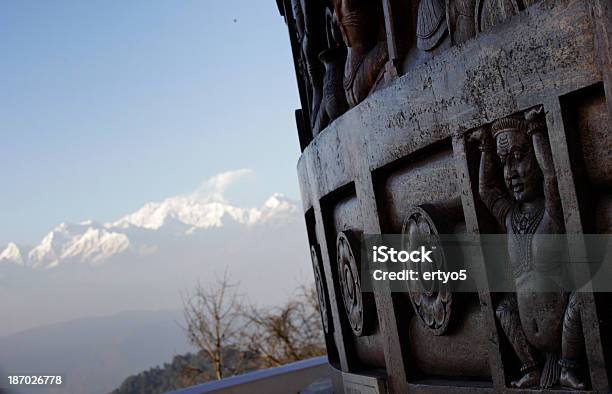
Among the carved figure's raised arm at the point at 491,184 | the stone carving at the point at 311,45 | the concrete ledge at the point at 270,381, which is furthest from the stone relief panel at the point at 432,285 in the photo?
the concrete ledge at the point at 270,381

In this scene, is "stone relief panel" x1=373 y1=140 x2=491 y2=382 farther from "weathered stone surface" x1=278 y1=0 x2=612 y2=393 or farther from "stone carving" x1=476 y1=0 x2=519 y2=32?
"stone carving" x1=476 y1=0 x2=519 y2=32

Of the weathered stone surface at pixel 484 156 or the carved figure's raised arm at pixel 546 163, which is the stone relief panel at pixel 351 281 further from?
the carved figure's raised arm at pixel 546 163

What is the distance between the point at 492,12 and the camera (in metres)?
2.12

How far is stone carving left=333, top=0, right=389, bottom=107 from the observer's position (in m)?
2.71

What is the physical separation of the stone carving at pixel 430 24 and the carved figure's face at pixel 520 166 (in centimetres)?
48

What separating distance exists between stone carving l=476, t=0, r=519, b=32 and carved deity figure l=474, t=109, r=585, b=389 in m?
0.29

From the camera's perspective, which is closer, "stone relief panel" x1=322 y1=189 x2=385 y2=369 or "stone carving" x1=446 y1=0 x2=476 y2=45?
"stone carving" x1=446 y1=0 x2=476 y2=45

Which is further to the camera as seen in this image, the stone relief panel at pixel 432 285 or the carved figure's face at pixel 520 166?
the stone relief panel at pixel 432 285

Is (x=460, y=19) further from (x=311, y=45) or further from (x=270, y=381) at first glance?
(x=270, y=381)

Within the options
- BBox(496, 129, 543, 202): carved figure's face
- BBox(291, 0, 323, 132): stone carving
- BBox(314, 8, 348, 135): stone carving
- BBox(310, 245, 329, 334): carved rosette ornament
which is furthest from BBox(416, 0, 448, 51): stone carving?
BBox(310, 245, 329, 334): carved rosette ornament

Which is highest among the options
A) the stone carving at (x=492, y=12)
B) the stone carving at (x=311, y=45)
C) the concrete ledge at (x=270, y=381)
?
the stone carving at (x=311, y=45)

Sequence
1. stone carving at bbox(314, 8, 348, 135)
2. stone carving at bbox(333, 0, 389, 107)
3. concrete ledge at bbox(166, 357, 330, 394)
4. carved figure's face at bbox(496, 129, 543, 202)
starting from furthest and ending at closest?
concrete ledge at bbox(166, 357, 330, 394) < stone carving at bbox(314, 8, 348, 135) < stone carving at bbox(333, 0, 389, 107) < carved figure's face at bbox(496, 129, 543, 202)

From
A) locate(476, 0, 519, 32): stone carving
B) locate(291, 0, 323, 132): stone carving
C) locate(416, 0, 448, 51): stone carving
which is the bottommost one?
locate(476, 0, 519, 32): stone carving

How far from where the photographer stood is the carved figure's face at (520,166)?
6.45 ft
